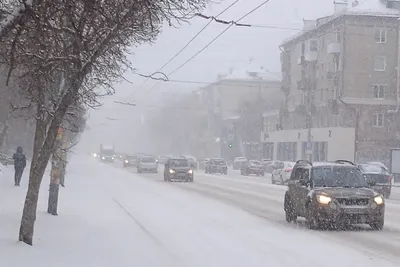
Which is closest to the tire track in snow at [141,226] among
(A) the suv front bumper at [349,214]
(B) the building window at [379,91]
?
(A) the suv front bumper at [349,214]

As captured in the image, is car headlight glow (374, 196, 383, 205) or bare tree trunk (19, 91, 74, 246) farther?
car headlight glow (374, 196, 383, 205)

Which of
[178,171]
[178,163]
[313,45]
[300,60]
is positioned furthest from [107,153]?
[178,171]

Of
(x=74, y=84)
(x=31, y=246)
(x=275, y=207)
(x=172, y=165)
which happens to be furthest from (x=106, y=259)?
(x=172, y=165)

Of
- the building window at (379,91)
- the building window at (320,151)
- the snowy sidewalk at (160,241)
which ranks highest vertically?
the building window at (379,91)

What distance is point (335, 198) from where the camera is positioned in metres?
16.8

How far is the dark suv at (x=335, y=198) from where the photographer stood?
16750 mm

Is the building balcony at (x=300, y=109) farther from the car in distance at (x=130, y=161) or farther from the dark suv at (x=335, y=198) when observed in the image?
the dark suv at (x=335, y=198)

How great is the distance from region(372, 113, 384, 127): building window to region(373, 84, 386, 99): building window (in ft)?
5.80

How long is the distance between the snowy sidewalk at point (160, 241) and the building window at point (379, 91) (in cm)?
4941

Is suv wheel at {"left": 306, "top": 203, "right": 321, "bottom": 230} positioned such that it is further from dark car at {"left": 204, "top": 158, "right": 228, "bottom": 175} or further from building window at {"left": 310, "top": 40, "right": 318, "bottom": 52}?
building window at {"left": 310, "top": 40, "right": 318, "bottom": 52}

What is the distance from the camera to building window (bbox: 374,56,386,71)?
6844cm

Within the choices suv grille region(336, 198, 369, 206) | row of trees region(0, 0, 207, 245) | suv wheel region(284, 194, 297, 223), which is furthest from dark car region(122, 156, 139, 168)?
row of trees region(0, 0, 207, 245)

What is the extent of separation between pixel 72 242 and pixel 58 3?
5.79m

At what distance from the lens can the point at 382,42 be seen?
225 ft
